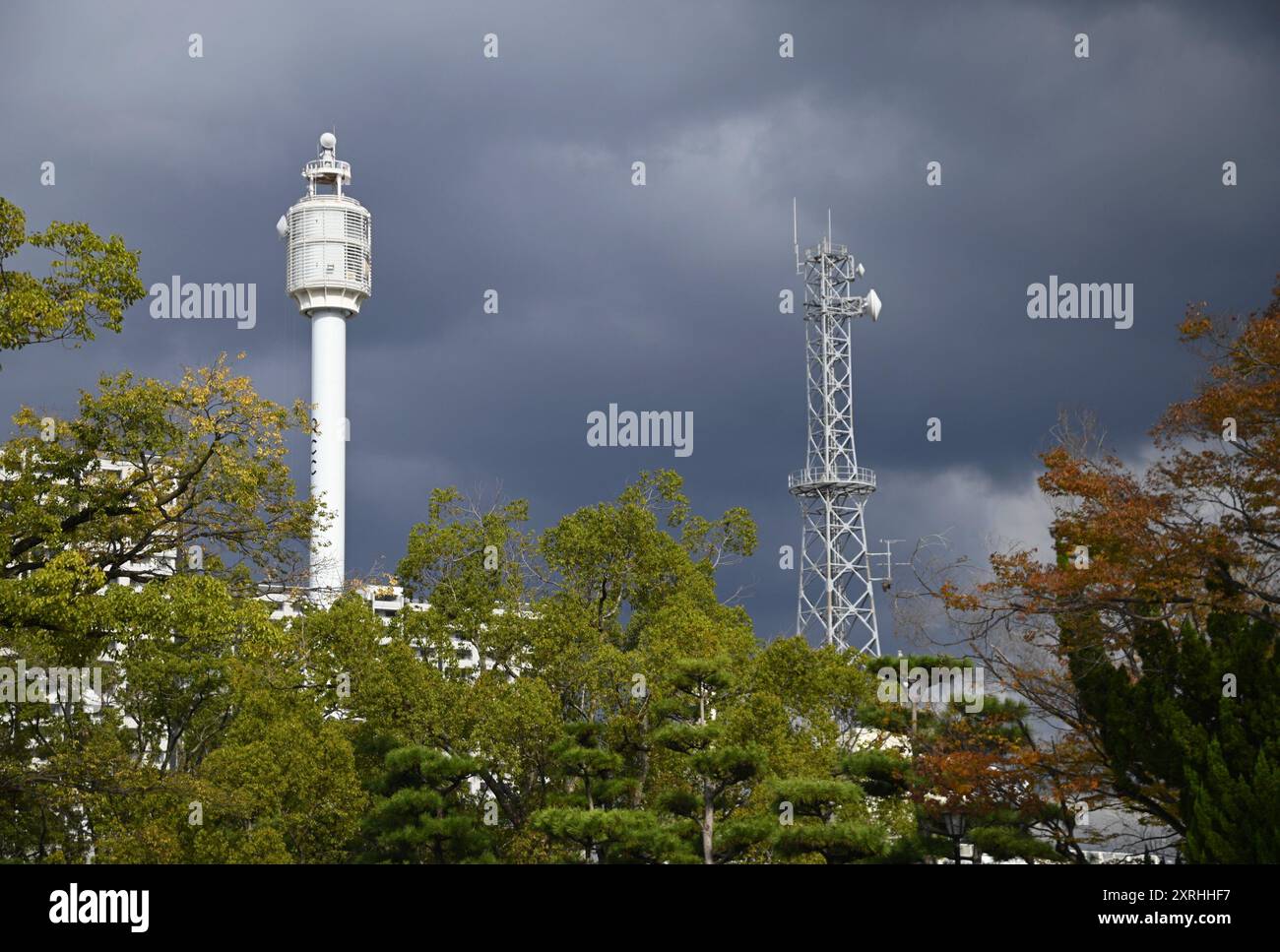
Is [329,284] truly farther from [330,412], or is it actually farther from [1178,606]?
[1178,606]

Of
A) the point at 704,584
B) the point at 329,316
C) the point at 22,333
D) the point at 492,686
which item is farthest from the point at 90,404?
the point at 329,316

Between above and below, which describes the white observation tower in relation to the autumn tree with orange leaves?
above

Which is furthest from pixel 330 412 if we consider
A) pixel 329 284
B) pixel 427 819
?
pixel 427 819

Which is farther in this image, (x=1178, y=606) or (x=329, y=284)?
(x=329, y=284)

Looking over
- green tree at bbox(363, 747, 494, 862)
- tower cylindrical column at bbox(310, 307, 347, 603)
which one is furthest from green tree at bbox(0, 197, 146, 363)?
tower cylindrical column at bbox(310, 307, 347, 603)

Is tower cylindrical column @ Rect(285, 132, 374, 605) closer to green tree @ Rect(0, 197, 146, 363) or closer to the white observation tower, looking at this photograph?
the white observation tower

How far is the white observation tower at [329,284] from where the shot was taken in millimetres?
60750

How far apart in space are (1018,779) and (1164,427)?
5.49 meters

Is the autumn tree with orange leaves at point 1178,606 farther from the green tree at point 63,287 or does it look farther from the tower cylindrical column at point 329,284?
the tower cylindrical column at point 329,284

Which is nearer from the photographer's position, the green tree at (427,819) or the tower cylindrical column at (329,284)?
the green tree at (427,819)

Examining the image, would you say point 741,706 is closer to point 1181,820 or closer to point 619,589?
point 619,589

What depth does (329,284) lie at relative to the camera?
62188mm

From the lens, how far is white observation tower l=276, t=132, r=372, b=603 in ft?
199

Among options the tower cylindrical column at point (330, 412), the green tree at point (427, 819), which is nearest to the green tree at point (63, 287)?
the green tree at point (427, 819)
